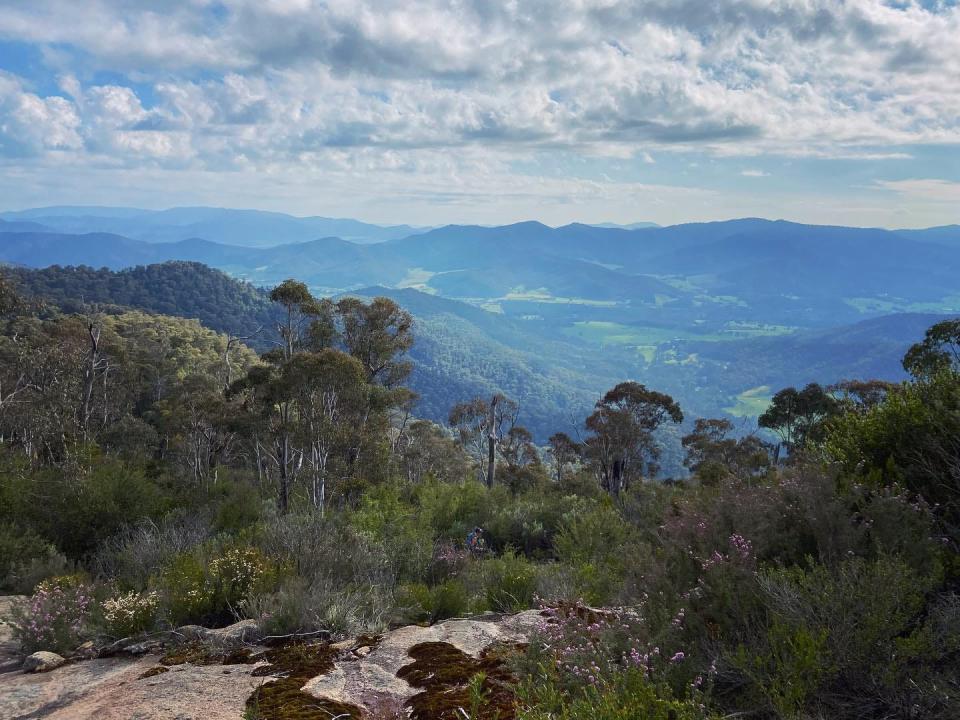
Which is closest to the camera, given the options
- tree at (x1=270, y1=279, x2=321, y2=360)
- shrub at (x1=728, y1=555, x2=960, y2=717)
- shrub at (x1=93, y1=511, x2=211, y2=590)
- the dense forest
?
shrub at (x1=728, y1=555, x2=960, y2=717)

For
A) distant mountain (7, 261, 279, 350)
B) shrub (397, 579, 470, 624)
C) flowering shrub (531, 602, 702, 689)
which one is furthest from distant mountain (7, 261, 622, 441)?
flowering shrub (531, 602, 702, 689)

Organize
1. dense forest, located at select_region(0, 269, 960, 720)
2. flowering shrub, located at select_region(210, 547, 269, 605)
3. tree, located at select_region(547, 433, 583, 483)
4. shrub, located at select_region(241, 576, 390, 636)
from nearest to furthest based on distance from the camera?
dense forest, located at select_region(0, 269, 960, 720)
shrub, located at select_region(241, 576, 390, 636)
flowering shrub, located at select_region(210, 547, 269, 605)
tree, located at select_region(547, 433, 583, 483)

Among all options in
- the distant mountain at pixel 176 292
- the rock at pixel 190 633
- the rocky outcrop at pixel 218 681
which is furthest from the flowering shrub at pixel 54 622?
the distant mountain at pixel 176 292

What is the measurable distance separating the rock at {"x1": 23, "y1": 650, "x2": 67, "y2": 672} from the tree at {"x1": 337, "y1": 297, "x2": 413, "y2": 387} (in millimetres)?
21531

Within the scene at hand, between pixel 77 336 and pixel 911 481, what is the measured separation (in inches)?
1595

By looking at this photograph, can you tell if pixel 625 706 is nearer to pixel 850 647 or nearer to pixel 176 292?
pixel 850 647

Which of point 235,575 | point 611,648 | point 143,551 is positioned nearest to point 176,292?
point 143,551

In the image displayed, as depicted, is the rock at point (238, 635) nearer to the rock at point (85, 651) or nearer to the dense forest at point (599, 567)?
the dense forest at point (599, 567)

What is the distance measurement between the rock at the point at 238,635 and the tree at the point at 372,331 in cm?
2164

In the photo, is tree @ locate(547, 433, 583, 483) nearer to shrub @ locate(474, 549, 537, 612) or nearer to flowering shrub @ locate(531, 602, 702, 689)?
shrub @ locate(474, 549, 537, 612)

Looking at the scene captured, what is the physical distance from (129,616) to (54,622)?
0.80m

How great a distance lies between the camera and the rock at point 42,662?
474cm

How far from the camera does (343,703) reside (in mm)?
3646

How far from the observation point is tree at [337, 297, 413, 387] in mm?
26656
